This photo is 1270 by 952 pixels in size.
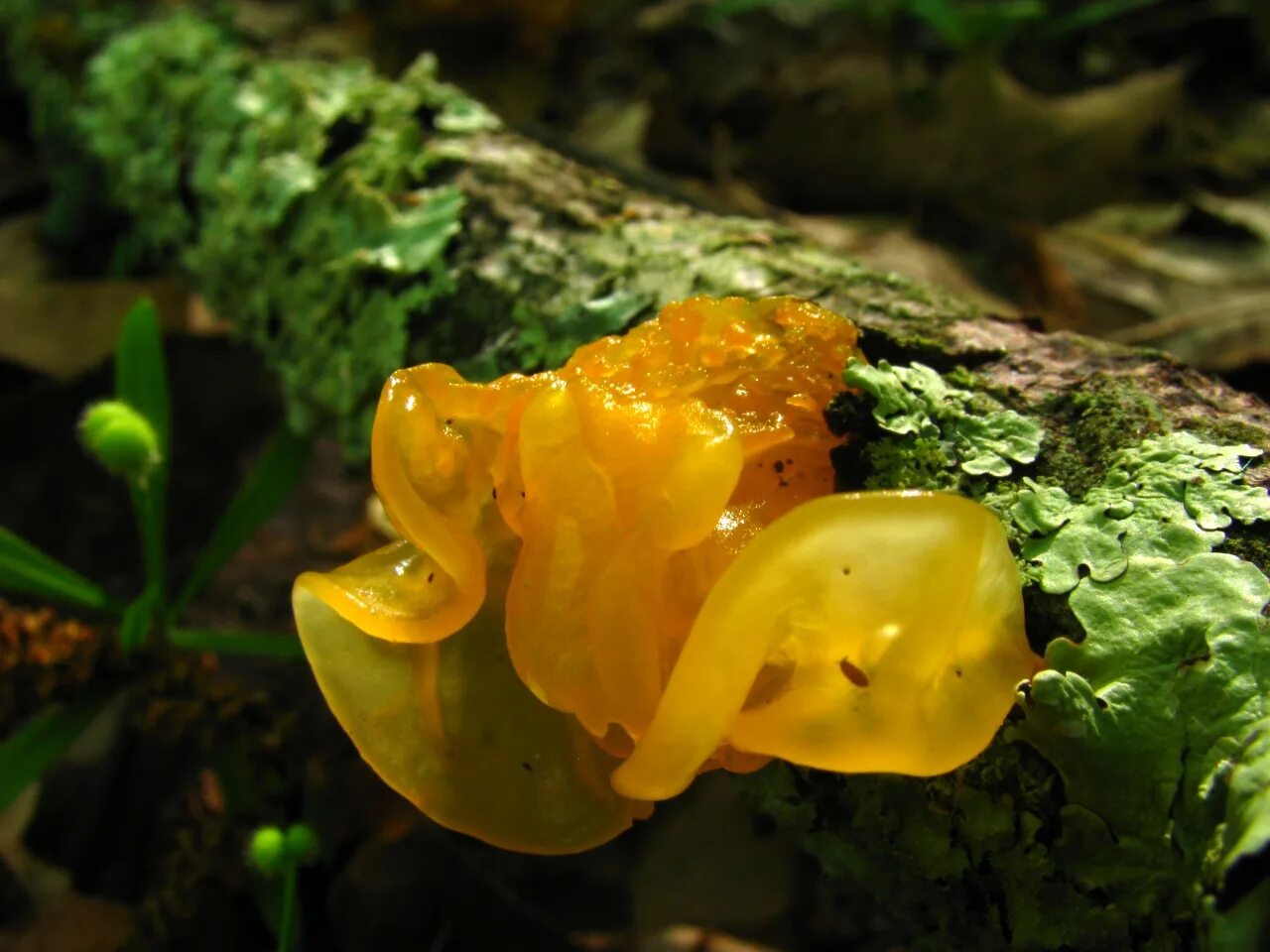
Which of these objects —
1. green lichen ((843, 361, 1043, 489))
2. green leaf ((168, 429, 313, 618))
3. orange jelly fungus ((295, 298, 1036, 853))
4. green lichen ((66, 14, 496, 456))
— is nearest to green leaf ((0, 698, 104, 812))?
green leaf ((168, 429, 313, 618))

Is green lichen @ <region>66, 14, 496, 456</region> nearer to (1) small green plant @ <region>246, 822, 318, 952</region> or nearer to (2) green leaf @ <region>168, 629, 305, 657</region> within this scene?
(2) green leaf @ <region>168, 629, 305, 657</region>

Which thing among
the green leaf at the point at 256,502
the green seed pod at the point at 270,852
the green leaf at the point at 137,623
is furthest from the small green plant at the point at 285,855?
the green leaf at the point at 256,502

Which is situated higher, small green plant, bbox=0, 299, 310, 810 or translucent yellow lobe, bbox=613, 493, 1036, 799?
translucent yellow lobe, bbox=613, 493, 1036, 799

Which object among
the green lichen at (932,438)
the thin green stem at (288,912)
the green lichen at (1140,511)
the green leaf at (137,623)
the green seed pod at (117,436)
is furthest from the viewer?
the green leaf at (137,623)

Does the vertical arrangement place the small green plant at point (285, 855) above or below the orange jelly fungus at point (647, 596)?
below

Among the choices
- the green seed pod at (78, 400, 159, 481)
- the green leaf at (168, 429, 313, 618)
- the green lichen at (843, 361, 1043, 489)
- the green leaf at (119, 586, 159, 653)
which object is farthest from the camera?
the green leaf at (168, 429, 313, 618)

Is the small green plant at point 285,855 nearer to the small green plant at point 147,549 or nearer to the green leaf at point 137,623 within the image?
the small green plant at point 147,549

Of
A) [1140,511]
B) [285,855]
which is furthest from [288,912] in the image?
[1140,511]

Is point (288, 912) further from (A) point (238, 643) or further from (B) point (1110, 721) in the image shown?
(B) point (1110, 721)
